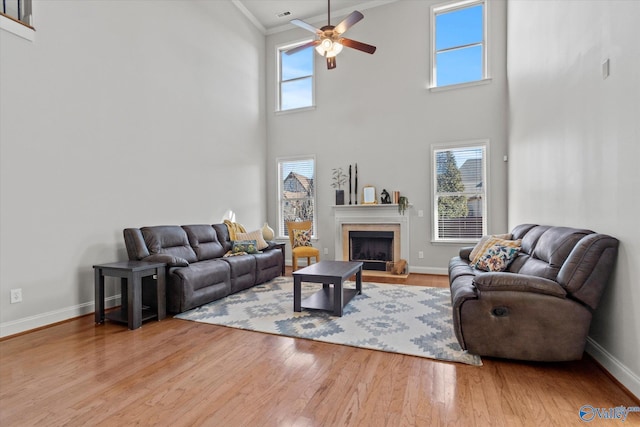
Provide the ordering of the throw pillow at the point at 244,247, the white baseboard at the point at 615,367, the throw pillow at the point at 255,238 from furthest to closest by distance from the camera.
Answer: the throw pillow at the point at 255,238, the throw pillow at the point at 244,247, the white baseboard at the point at 615,367

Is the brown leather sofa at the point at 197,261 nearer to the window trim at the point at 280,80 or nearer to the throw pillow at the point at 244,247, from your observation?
the throw pillow at the point at 244,247

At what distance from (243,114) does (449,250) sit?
4804 millimetres

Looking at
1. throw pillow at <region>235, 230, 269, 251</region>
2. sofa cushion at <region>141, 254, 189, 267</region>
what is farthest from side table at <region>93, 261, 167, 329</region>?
throw pillow at <region>235, 230, 269, 251</region>

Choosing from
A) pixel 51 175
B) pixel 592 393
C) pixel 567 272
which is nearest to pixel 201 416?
pixel 592 393

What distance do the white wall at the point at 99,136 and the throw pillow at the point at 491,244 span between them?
13.7 feet

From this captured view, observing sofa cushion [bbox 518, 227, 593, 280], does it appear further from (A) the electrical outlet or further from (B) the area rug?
(A) the electrical outlet

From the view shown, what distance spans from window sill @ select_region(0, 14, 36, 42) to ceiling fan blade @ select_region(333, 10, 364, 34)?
3161mm

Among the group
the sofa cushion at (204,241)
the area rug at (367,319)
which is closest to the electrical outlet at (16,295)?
the area rug at (367,319)

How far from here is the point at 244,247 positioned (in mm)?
5074

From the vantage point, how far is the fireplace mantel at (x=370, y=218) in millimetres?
5977

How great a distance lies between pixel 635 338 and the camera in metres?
1.96

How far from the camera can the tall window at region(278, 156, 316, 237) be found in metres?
6.93

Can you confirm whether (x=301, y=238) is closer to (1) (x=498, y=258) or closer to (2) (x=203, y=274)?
(2) (x=203, y=274)

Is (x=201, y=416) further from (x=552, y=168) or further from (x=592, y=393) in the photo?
(x=552, y=168)
